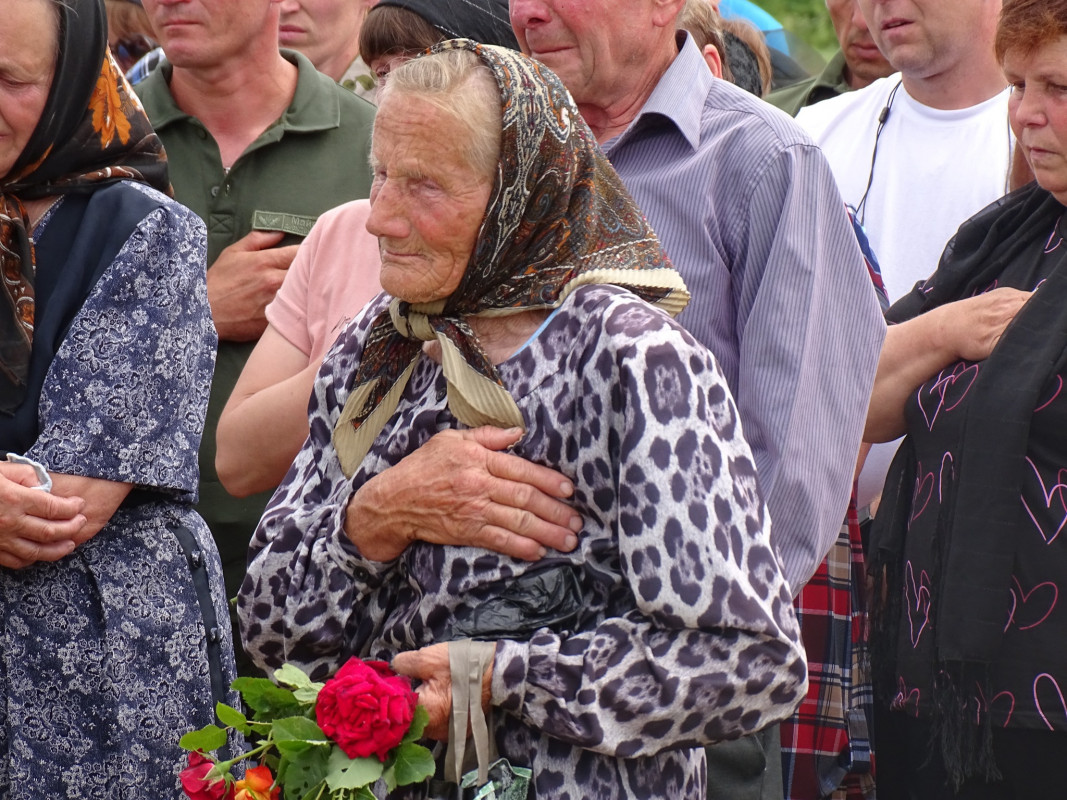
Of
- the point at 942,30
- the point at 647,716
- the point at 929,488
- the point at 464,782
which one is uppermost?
the point at 942,30

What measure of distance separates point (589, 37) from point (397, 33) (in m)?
0.74

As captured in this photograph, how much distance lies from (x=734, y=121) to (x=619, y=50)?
313mm

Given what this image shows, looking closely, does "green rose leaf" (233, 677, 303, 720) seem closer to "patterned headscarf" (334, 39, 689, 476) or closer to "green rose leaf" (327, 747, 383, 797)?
"green rose leaf" (327, 747, 383, 797)

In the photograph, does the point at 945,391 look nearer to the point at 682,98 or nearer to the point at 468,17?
the point at 682,98

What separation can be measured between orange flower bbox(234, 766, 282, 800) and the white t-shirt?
215 centimetres

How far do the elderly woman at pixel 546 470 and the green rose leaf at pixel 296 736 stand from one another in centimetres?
16

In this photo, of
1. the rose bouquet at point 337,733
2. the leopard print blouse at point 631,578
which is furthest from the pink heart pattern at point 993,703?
Result: the rose bouquet at point 337,733

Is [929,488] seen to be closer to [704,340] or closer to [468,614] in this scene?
[704,340]

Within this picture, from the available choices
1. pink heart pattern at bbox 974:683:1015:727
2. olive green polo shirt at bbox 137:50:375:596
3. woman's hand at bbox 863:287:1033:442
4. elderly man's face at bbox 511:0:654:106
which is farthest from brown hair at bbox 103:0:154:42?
pink heart pattern at bbox 974:683:1015:727

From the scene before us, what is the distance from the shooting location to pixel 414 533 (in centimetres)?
237

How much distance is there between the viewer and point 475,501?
2.32m

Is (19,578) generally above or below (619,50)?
below

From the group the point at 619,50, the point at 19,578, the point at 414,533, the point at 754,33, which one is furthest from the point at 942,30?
the point at 19,578

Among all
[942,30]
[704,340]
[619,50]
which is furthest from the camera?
[942,30]
